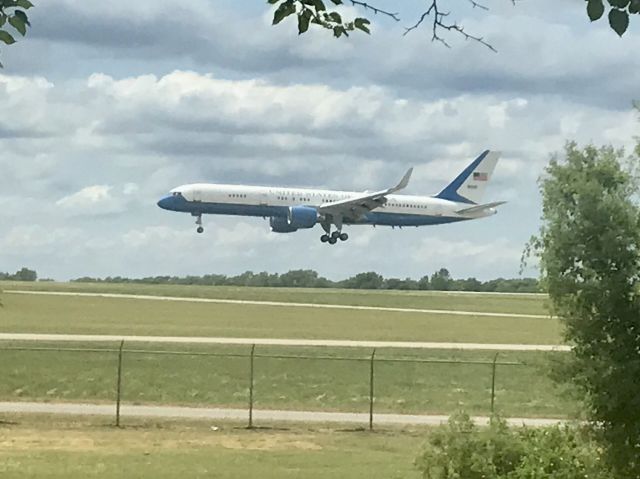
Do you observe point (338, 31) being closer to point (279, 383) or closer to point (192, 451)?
point (192, 451)

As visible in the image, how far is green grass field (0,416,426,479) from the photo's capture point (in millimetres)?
20656

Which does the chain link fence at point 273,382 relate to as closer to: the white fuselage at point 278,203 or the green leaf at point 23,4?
the green leaf at point 23,4

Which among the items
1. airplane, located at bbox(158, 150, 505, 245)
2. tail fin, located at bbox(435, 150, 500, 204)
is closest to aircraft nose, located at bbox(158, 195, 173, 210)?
airplane, located at bbox(158, 150, 505, 245)

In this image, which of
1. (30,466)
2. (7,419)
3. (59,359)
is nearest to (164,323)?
(59,359)

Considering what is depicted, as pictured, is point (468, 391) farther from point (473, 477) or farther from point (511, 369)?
point (473, 477)

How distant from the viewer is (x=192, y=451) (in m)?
23.4

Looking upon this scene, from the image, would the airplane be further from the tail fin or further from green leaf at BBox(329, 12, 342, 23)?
green leaf at BBox(329, 12, 342, 23)

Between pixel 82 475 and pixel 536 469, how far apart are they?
27.4ft

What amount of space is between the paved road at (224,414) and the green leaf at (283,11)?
22621 mm

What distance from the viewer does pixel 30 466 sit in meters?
20.8

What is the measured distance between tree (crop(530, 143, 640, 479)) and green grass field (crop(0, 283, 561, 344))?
31823mm

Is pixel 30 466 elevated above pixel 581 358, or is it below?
below

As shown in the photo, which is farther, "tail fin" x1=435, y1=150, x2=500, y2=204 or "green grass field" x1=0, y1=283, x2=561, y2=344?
"tail fin" x1=435, y1=150, x2=500, y2=204

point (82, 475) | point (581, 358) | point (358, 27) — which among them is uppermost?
point (358, 27)
